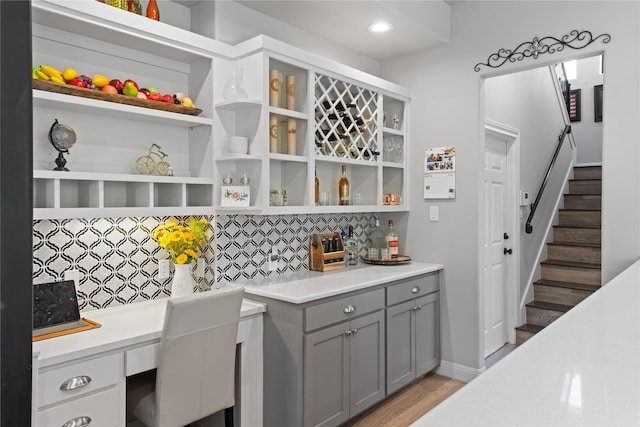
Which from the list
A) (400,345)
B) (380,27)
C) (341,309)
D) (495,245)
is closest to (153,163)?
(341,309)

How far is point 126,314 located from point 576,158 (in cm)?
629

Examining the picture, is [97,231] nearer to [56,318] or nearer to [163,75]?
[56,318]

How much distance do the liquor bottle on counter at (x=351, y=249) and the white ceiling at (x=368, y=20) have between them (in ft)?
4.90

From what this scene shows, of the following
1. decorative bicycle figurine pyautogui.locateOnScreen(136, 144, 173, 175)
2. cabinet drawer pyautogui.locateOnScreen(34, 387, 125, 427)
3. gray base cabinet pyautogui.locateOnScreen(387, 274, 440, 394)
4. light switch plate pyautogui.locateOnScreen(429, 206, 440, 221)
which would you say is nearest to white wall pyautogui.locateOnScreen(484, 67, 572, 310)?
light switch plate pyautogui.locateOnScreen(429, 206, 440, 221)

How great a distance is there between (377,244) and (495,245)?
1.18 metres

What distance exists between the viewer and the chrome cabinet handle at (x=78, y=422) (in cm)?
174

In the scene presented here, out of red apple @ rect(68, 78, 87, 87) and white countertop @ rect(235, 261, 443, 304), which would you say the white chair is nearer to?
white countertop @ rect(235, 261, 443, 304)

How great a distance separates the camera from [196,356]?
6.73ft

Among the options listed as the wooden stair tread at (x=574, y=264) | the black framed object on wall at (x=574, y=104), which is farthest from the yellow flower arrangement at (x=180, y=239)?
the black framed object on wall at (x=574, y=104)

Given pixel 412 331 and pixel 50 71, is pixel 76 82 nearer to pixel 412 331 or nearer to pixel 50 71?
pixel 50 71

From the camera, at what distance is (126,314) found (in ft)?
7.45

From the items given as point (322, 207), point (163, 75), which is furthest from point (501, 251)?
point (163, 75)

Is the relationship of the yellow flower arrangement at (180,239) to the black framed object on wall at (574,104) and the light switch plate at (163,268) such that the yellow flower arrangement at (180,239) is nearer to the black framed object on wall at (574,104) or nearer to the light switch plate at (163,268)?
the light switch plate at (163,268)

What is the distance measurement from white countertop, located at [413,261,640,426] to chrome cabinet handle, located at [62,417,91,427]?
5.38 feet
